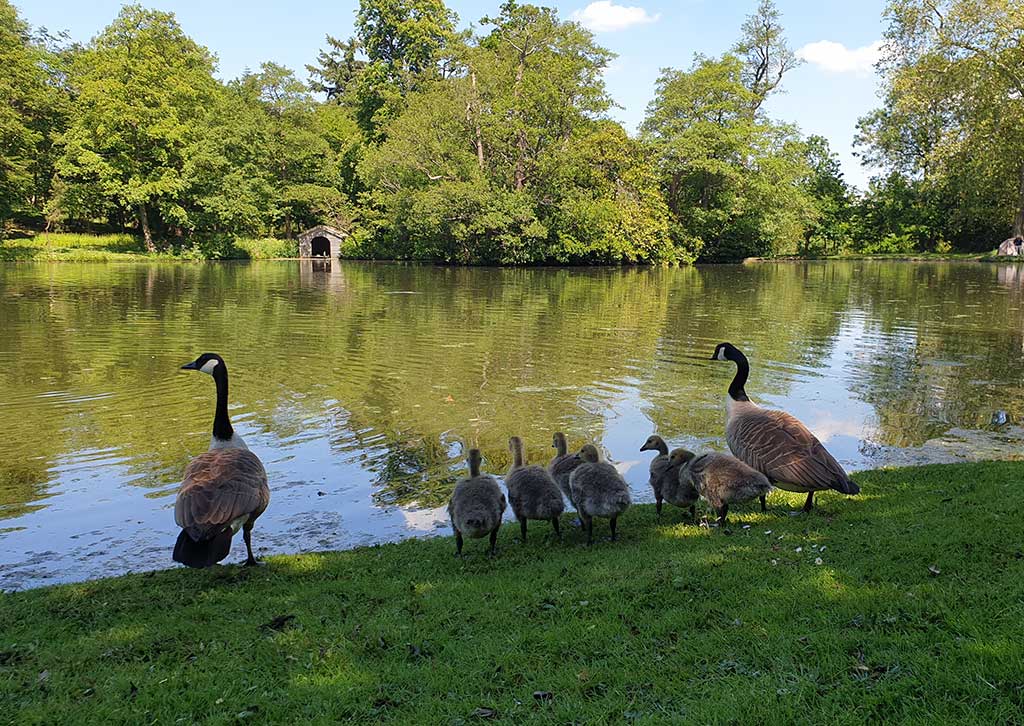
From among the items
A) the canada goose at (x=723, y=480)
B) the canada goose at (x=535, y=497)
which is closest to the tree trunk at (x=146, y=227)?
the canada goose at (x=535, y=497)

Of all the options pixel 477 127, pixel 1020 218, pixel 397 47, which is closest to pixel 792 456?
pixel 477 127

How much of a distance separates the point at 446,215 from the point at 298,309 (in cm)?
3409

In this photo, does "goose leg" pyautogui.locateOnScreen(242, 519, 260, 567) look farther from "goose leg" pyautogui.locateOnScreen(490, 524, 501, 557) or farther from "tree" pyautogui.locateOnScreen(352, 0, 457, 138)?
"tree" pyautogui.locateOnScreen(352, 0, 457, 138)

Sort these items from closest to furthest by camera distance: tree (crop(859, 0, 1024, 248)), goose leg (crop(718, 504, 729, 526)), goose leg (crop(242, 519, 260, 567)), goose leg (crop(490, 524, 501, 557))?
goose leg (crop(242, 519, 260, 567)), goose leg (crop(490, 524, 501, 557)), goose leg (crop(718, 504, 729, 526)), tree (crop(859, 0, 1024, 248))

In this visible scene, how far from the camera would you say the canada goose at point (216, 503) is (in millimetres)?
7258

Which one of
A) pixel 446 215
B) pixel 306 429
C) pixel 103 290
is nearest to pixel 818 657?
pixel 306 429

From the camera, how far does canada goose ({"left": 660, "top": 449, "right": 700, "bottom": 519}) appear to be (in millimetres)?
9242

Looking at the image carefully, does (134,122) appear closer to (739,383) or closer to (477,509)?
(739,383)

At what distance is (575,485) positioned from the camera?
8.84 metres

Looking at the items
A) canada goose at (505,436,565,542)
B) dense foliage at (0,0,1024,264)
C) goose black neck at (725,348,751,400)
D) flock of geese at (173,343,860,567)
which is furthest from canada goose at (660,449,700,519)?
dense foliage at (0,0,1024,264)

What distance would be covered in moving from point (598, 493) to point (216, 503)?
4070 millimetres

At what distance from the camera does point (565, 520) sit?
10102 mm

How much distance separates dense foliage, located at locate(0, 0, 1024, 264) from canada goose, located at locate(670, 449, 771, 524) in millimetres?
58797

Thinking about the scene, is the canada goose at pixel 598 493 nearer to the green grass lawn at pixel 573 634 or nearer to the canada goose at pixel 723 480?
the green grass lawn at pixel 573 634
